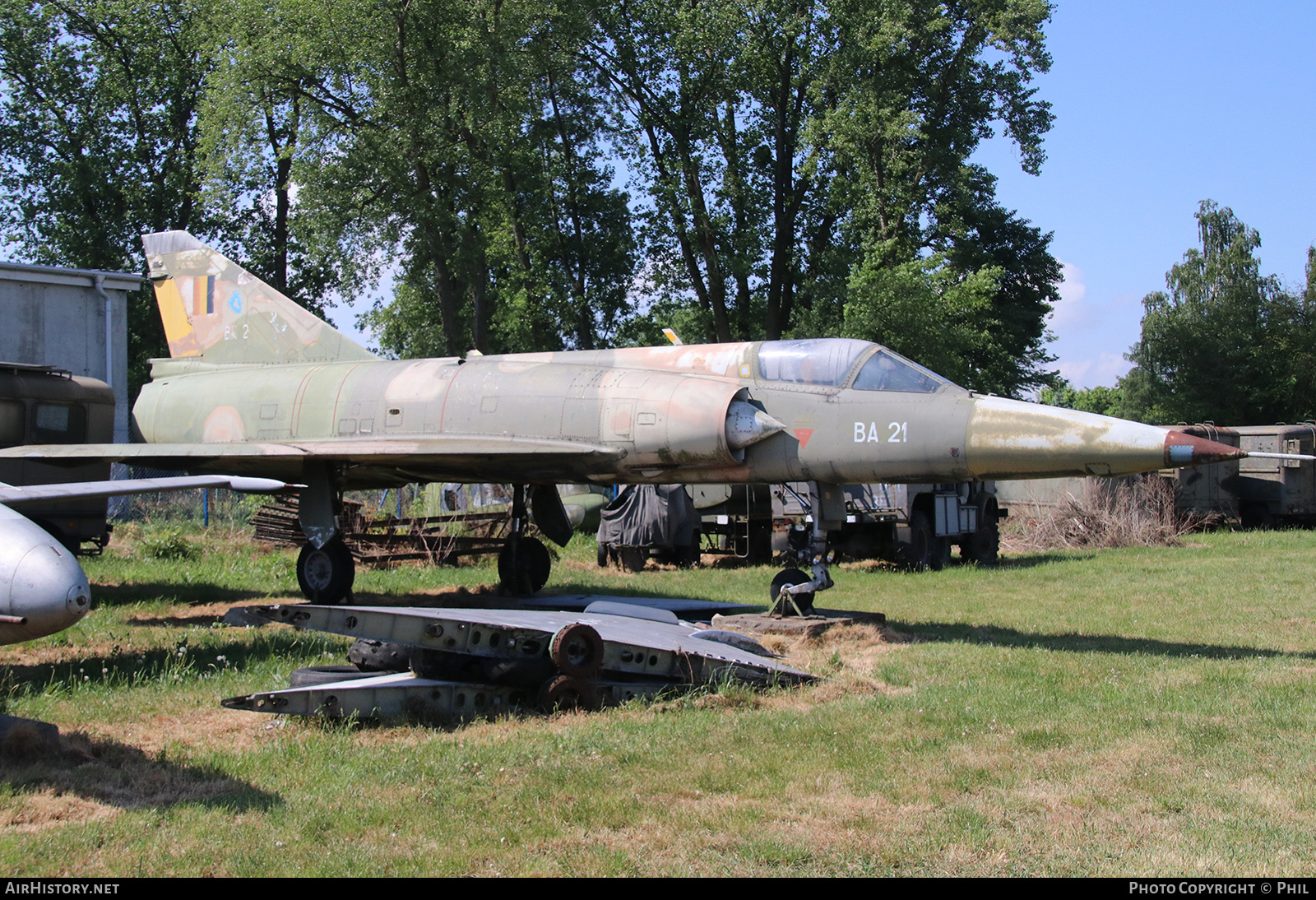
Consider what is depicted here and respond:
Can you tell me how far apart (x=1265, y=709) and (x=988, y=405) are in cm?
335

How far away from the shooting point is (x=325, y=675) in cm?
707

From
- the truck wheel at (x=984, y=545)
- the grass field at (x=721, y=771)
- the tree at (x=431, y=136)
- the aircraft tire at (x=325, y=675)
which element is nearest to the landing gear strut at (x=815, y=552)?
the grass field at (x=721, y=771)

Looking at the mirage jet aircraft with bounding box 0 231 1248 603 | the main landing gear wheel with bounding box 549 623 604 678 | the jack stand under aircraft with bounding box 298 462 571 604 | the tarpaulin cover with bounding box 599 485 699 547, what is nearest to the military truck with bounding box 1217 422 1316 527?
the tarpaulin cover with bounding box 599 485 699 547

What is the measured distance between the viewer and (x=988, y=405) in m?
9.40

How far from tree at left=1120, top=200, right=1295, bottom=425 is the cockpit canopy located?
39762 millimetres

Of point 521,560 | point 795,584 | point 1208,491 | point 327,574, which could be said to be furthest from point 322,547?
point 1208,491

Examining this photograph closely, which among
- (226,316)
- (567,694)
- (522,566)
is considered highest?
(226,316)

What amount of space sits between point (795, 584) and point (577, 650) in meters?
4.02

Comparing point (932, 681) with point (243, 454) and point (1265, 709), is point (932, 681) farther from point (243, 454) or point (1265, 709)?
point (243, 454)

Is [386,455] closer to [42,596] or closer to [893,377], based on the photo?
[893,377]

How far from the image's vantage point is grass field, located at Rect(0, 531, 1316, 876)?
436 centimetres

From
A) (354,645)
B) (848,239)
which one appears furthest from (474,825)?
(848,239)

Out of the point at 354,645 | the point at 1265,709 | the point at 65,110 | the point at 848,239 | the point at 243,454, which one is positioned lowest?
the point at 1265,709

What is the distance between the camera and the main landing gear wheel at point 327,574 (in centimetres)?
1140
